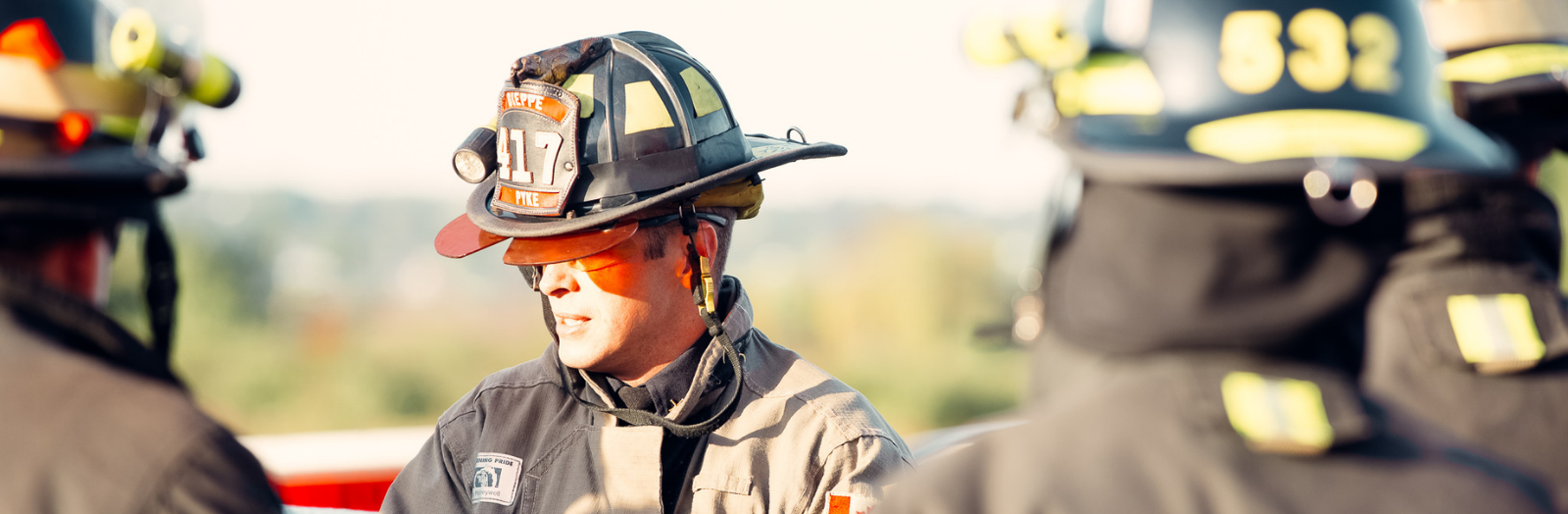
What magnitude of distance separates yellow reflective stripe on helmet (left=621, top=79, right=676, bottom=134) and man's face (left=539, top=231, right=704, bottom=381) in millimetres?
268

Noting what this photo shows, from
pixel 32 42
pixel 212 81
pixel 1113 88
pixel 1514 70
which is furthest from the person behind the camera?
pixel 1514 70

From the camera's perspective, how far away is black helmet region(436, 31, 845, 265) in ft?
9.29

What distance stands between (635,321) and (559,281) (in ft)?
0.71

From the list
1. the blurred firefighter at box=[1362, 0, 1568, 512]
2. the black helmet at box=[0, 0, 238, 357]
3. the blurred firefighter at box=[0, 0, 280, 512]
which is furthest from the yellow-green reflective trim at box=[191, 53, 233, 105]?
the blurred firefighter at box=[1362, 0, 1568, 512]

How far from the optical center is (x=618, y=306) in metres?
2.91

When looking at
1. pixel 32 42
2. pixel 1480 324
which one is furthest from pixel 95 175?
pixel 1480 324

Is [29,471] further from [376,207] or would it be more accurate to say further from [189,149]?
[376,207]

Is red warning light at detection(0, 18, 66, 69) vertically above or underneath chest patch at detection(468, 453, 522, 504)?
above

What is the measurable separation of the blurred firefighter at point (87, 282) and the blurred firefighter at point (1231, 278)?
3.51ft

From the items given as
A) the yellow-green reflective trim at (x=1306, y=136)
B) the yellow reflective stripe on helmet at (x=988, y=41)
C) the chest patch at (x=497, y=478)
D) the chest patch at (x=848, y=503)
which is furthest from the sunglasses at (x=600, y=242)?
the yellow-green reflective trim at (x=1306, y=136)

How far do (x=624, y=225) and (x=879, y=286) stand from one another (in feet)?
70.7

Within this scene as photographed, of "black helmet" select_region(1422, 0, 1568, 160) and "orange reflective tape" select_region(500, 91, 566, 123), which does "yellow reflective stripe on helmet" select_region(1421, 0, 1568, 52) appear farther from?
"orange reflective tape" select_region(500, 91, 566, 123)

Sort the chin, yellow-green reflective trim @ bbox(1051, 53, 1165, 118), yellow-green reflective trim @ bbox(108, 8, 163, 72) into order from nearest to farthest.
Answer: yellow-green reflective trim @ bbox(1051, 53, 1165, 118) → yellow-green reflective trim @ bbox(108, 8, 163, 72) → the chin

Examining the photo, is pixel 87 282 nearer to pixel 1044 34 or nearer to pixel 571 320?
pixel 571 320
